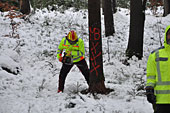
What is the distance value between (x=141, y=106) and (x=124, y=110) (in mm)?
477

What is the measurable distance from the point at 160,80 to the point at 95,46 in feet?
8.29

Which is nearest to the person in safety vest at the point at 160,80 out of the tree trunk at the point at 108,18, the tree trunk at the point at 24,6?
the tree trunk at the point at 108,18

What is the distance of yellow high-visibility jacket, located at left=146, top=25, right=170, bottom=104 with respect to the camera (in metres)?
3.02

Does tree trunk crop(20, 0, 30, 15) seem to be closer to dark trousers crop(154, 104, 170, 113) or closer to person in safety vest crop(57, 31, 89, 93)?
person in safety vest crop(57, 31, 89, 93)

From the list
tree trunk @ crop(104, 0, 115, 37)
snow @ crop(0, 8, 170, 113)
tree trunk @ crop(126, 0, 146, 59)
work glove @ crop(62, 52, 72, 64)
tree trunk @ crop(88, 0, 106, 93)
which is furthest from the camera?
tree trunk @ crop(104, 0, 115, 37)

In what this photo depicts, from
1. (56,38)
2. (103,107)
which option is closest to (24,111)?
(103,107)

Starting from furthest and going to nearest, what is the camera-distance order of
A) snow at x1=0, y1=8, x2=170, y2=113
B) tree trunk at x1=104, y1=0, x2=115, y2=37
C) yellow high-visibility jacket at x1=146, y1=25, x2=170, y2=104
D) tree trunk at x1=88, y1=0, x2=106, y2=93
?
tree trunk at x1=104, y1=0, x2=115, y2=37 → tree trunk at x1=88, y1=0, x2=106, y2=93 → snow at x1=0, y1=8, x2=170, y2=113 → yellow high-visibility jacket at x1=146, y1=25, x2=170, y2=104

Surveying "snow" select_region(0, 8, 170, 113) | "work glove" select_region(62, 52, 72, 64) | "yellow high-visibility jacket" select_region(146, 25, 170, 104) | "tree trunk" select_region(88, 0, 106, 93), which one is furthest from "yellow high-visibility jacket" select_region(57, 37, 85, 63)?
"yellow high-visibility jacket" select_region(146, 25, 170, 104)

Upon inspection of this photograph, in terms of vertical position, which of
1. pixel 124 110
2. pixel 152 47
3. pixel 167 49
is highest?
pixel 167 49

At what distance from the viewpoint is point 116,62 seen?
Answer: 8797mm

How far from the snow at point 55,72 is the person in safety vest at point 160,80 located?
1.50 meters

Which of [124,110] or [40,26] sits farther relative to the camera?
[40,26]

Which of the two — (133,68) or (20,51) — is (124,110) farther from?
(20,51)

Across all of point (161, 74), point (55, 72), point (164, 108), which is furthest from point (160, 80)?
point (55, 72)
